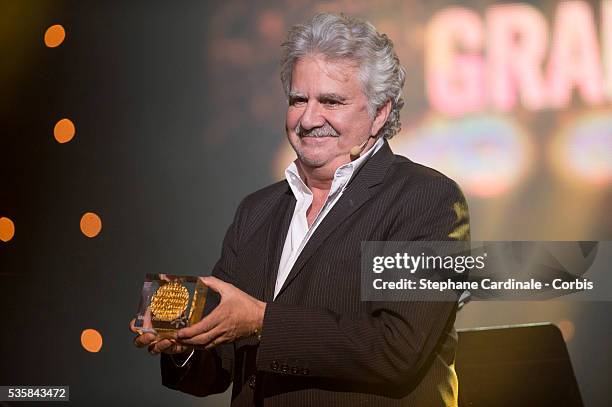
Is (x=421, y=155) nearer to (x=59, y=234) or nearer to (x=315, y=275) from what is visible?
(x=315, y=275)

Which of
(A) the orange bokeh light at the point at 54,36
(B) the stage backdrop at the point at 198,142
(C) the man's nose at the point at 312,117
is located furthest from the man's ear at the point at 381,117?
(A) the orange bokeh light at the point at 54,36

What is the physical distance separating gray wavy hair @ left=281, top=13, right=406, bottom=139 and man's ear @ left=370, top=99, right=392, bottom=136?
16 mm

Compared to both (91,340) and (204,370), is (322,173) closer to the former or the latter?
(204,370)

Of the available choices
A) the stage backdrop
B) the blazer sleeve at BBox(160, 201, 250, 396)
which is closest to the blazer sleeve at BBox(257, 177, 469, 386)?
the blazer sleeve at BBox(160, 201, 250, 396)

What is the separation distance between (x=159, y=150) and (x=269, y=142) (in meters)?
0.37

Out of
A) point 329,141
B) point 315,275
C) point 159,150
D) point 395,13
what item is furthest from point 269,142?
point 315,275

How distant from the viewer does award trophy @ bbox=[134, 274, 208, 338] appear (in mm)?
1261

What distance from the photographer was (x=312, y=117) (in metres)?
1.47

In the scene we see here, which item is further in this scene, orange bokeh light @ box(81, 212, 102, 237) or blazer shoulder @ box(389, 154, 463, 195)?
orange bokeh light @ box(81, 212, 102, 237)

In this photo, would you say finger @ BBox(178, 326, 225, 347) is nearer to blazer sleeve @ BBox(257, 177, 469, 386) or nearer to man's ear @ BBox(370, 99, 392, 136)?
blazer sleeve @ BBox(257, 177, 469, 386)

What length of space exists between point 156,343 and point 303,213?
38 cm

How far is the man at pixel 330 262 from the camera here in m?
1.26

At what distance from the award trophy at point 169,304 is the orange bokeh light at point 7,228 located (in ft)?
4.77

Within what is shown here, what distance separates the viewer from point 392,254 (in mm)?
1334
